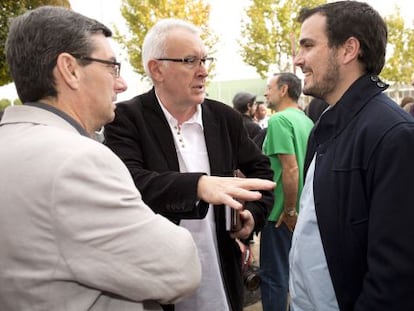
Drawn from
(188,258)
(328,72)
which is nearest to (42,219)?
(188,258)

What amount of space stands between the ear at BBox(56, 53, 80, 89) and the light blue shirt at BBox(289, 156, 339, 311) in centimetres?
116

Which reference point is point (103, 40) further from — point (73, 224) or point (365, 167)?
point (365, 167)

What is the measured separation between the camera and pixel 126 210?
118 centimetres

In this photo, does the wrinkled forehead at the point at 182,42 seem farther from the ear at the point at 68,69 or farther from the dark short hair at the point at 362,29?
the ear at the point at 68,69

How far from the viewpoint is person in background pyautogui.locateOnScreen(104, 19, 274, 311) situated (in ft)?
7.23

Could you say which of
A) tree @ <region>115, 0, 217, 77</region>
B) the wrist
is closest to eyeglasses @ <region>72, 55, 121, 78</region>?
the wrist

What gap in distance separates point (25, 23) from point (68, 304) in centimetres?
90

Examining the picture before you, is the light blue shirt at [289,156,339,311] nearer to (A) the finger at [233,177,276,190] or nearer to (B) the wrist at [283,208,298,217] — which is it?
(A) the finger at [233,177,276,190]

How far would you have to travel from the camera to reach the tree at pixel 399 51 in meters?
27.6

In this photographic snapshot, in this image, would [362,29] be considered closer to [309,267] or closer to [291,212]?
[309,267]

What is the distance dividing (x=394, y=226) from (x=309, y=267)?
49 centimetres

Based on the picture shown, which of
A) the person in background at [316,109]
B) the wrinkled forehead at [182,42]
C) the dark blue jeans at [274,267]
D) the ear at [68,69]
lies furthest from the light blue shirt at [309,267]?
the person in background at [316,109]

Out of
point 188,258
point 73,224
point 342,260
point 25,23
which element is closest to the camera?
point 73,224

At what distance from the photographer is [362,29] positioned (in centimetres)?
195
